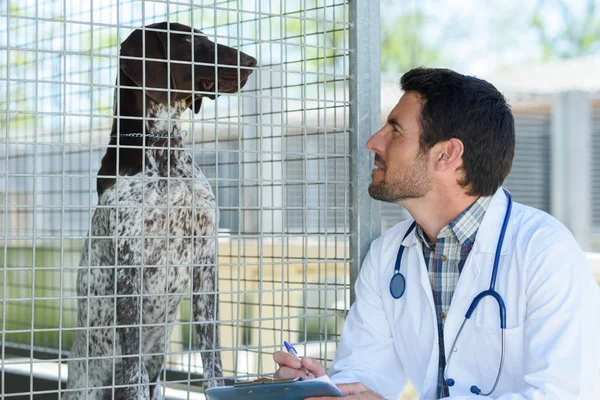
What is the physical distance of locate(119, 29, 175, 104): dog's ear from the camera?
7.98 feet

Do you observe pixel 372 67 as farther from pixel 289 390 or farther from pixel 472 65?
pixel 472 65

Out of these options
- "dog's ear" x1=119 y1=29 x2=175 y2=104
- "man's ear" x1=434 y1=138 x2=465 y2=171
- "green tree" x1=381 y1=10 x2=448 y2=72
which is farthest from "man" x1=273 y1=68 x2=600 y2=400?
"green tree" x1=381 y1=10 x2=448 y2=72

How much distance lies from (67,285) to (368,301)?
11.6 feet

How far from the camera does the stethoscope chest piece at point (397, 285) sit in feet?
7.78

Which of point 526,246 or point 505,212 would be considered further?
point 505,212

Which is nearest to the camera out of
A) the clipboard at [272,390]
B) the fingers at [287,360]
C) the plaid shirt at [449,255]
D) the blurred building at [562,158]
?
the clipboard at [272,390]

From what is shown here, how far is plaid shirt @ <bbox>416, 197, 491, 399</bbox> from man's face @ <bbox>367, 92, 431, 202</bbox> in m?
0.14

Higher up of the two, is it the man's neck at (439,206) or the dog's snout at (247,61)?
the dog's snout at (247,61)

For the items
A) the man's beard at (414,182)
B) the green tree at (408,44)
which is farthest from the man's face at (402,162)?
the green tree at (408,44)

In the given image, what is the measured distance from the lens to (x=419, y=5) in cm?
1819

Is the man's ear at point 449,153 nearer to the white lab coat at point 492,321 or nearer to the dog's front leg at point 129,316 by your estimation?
the white lab coat at point 492,321

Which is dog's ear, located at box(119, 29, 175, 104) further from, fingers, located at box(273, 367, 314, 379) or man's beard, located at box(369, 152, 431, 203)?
fingers, located at box(273, 367, 314, 379)

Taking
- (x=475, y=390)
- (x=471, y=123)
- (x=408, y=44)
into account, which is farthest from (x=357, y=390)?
(x=408, y=44)

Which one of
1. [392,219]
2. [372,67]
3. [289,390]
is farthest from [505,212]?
[392,219]
